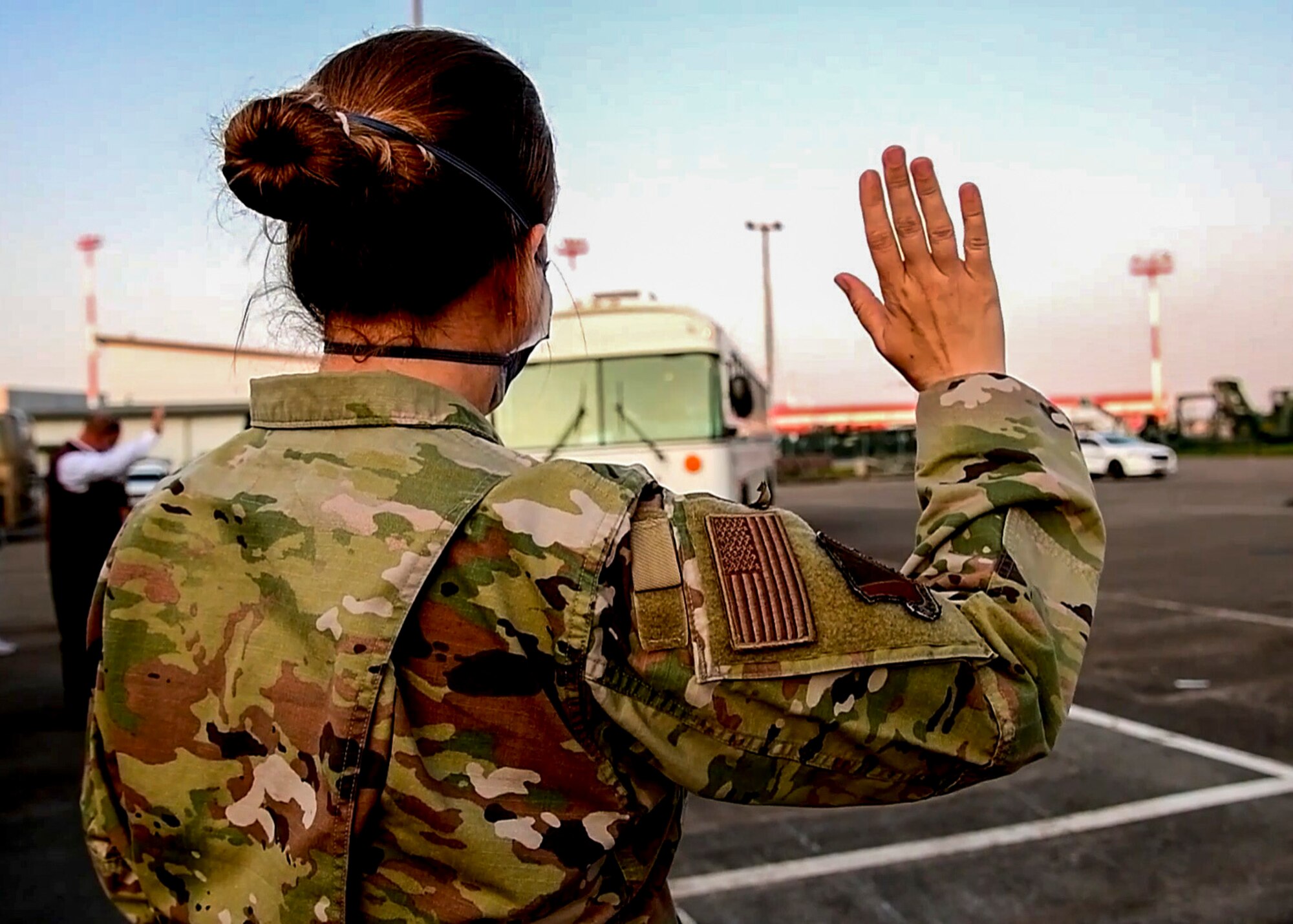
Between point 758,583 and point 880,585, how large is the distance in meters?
0.11

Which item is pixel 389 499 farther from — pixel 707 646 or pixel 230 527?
pixel 707 646

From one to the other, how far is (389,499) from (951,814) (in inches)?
157

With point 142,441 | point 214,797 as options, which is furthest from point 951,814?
point 142,441

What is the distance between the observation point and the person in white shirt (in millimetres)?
6195

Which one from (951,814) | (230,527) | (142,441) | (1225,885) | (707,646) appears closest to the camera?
(707,646)

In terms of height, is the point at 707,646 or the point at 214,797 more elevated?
the point at 707,646

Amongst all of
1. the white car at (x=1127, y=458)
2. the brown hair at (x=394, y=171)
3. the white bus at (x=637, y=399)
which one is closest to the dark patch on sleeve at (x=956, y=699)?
the brown hair at (x=394, y=171)

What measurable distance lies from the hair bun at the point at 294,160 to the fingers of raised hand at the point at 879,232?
0.49 meters

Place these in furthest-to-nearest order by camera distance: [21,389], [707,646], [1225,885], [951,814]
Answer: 1. [21,389]
2. [951,814]
3. [1225,885]
4. [707,646]

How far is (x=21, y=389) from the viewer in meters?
45.8

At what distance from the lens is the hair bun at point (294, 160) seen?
1.03m

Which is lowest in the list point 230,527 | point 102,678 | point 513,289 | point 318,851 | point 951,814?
point 951,814

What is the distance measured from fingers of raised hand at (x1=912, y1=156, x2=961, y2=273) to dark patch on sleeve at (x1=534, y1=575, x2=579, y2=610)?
50cm

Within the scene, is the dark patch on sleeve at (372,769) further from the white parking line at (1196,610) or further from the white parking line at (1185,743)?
the white parking line at (1196,610)
